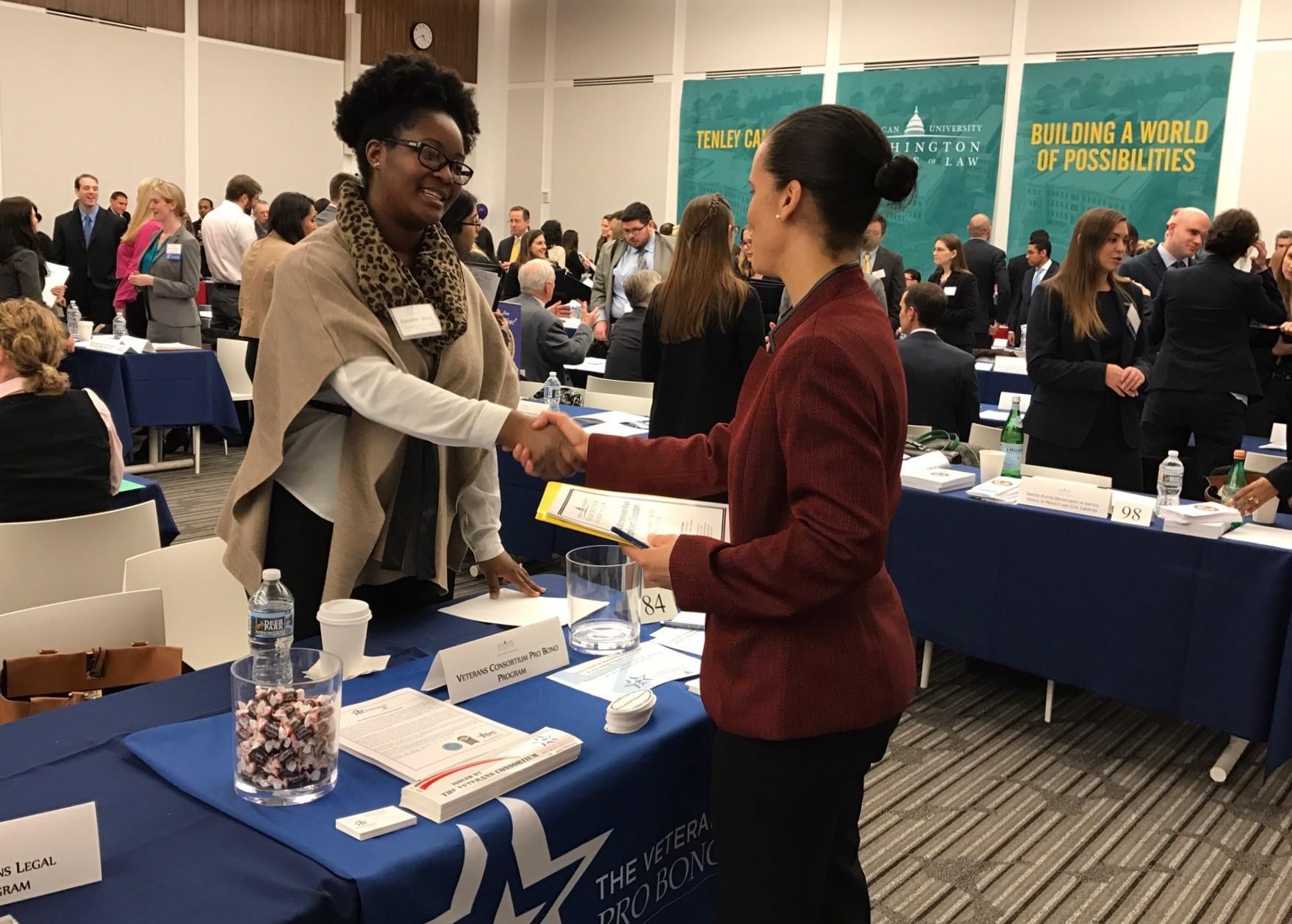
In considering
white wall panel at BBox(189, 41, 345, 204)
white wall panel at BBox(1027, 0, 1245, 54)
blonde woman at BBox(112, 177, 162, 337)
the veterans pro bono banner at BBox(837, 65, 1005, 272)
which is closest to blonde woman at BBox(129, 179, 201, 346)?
blonde woman at BBox(112, 177, 162, 337)

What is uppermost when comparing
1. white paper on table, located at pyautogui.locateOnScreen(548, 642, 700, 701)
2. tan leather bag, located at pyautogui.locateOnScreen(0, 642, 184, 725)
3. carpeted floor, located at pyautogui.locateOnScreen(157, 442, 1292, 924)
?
white paper on table, located at pyautogui.locateOnScreen(548, 642, 700, 701)

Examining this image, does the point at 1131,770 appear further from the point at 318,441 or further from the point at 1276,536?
the point at 318,441

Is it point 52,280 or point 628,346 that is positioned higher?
point 52,280

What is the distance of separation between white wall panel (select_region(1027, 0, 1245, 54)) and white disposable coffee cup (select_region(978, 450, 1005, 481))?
335 inches

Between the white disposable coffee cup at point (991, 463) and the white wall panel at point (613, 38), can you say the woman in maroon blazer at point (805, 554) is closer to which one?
the white disposable coffee cup at point (991, 463)

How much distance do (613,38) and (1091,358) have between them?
12.4 m

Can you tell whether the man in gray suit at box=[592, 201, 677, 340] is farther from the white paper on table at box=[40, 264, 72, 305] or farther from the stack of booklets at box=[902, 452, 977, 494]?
the white paper on table at box=[40, 264, 72, 305]

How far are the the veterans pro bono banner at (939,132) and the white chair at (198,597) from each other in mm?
10001

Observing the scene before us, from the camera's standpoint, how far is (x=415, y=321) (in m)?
1.86

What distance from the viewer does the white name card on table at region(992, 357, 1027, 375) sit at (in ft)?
21.8

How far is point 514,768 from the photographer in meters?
1.42

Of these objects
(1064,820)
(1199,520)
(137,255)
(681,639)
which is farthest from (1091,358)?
(137,255)

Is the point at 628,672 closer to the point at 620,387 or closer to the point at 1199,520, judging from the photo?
the point at 1199,520

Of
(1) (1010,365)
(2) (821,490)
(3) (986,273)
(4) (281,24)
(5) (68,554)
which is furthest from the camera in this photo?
(4) (281,24)
